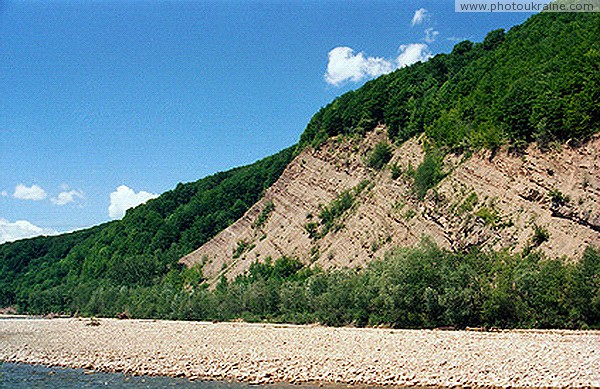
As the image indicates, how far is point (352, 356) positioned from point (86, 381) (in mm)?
10057

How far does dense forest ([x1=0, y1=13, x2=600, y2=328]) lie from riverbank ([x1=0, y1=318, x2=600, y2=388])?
3.44m

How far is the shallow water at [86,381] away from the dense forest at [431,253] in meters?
15.3

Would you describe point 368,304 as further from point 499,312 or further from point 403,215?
point 403,215

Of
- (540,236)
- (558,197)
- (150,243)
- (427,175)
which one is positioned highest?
(150,243)

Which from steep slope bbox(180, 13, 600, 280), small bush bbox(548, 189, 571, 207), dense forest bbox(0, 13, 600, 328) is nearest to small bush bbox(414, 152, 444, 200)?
steep slope bbox(180, 13, 600, 280)

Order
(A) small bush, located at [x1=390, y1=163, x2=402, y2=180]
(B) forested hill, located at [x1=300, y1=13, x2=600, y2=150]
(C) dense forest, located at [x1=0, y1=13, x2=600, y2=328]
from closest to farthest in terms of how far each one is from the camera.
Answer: (C) dense forest, located at [x1=0, y1=13, x2=600, y2=328] → (B) forested hill, located at [x1=300, y1=13, x2=600, y2=150] → (A) small bush, located at [x1=390, y1=163, x2=402, y2=180]

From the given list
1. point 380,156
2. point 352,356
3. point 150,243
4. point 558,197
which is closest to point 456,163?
point 558,197

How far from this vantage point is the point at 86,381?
20.8m

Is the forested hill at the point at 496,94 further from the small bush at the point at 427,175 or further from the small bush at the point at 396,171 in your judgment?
the small bush at the point at 396,171

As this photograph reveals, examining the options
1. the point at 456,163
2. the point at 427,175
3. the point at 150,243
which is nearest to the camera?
the point at 456,163

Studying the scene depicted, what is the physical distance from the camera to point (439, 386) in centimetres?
1717

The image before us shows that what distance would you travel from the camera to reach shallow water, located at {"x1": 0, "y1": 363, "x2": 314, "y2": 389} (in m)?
19.2

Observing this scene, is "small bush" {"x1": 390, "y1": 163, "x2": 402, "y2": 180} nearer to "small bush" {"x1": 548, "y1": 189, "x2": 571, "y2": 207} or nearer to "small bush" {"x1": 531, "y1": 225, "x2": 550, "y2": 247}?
"small bush" {"x1": 548, "y1": 189, "x2": 571, "y2": 207}

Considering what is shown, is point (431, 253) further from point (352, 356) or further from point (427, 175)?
point (352, 356)
